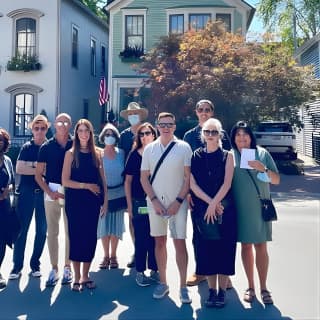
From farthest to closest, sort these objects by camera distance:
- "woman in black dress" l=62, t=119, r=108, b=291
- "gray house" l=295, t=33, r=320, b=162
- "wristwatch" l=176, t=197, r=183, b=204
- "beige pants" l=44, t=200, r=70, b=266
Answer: "gray house" l=295, t=33, r=320, b=162 < "beige pants" l=44, t=200, r=70, b=266 < "woman in black dress" l=62, t=119, r=108, b=291 < "wristwatch" l=176, t=197, r=183, b=204

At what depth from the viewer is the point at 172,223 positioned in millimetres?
4973

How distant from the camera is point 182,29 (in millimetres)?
22391

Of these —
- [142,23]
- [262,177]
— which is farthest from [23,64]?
[262,177]

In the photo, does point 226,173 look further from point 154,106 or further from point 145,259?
point 154,106

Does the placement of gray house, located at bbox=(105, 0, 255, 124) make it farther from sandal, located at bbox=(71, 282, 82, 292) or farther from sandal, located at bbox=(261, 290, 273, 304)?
sandal, located at bbox=(261, 290, 273, 304)

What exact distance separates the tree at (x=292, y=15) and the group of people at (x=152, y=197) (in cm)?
2930

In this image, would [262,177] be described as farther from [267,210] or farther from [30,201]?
[30,201]

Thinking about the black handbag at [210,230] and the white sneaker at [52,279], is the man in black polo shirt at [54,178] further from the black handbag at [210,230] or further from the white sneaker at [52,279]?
the black handbag at [210,230]

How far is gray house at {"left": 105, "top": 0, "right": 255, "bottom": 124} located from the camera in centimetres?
2220

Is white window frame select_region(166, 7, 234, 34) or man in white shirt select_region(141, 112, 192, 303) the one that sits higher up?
white window frame select_region(166, 7, 234, 34)

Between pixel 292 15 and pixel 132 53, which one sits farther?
pixel 292 15

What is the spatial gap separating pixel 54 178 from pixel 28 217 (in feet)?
2.26

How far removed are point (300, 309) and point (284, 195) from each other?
28.5ft

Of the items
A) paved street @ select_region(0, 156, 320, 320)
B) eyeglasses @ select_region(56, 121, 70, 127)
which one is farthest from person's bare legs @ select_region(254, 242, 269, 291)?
eyeglasses @ select_region(56, 121, 70, 127)
